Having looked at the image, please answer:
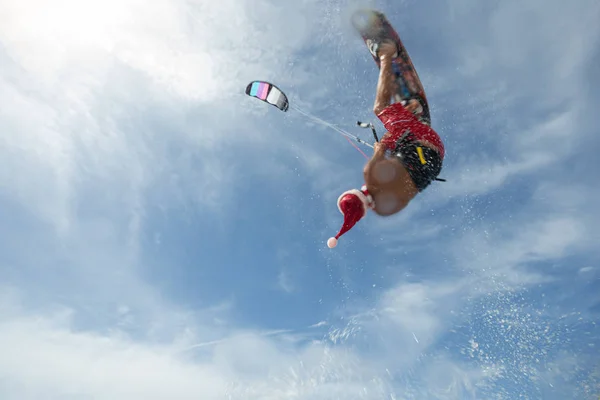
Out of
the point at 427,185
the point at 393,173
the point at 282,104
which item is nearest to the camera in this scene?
the point at 393,173

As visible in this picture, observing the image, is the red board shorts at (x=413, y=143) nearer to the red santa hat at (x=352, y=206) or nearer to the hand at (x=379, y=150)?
the hand at (x=379, y=150)

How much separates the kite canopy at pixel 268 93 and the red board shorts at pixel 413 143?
10.5 feet

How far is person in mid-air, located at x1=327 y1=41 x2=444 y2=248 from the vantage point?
24.8 ft

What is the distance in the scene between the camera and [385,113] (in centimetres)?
824

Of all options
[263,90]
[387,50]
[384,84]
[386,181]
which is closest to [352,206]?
[386,181]

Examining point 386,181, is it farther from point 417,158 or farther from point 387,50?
point 387,50

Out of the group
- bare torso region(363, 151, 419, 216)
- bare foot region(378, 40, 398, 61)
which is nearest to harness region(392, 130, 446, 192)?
bare torso region(363, 151, 419, 216)

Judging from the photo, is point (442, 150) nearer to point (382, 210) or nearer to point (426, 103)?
point (426, 103)

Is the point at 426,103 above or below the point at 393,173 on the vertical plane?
above

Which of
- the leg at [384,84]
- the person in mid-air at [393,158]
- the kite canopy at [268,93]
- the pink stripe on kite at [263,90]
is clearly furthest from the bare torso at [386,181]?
the pink stripe on kite at [263,90]

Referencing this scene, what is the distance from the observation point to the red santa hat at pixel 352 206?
748 centimetres

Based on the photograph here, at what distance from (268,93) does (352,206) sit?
189 inches

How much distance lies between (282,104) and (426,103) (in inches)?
151

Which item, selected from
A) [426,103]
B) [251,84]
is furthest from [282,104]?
[426,103]
